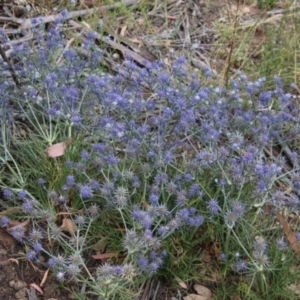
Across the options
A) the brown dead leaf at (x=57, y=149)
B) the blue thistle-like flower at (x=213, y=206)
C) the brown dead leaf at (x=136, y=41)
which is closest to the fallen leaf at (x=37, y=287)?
the brown dead leaf at (x=57, y=149)

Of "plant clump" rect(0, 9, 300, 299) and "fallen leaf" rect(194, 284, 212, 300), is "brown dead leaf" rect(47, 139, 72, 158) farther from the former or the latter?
"fallen leaf" rect(194, 284, 212, 300)

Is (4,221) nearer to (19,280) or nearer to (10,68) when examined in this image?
(19,280)

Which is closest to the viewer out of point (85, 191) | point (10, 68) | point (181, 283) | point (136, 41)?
point (85, 191)

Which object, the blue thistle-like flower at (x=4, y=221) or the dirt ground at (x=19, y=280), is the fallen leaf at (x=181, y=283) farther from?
the blue thistle-like flower at (x=4, y=221)

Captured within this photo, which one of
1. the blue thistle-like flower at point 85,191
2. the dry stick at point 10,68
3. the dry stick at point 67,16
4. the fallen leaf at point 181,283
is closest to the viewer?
the blue thistle-like flower at point 85,191

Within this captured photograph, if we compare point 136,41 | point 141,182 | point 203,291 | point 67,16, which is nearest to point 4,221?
point 141,182

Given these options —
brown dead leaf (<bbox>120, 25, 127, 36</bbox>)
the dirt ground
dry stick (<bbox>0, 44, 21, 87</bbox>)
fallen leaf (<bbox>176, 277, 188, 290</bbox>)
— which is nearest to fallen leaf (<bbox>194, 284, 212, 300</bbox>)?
fallen leaf (<bbox>176, 277, 188, 290</bbox>)
